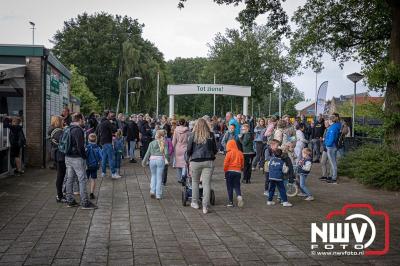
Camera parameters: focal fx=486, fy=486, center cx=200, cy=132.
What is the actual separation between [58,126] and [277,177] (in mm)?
5179

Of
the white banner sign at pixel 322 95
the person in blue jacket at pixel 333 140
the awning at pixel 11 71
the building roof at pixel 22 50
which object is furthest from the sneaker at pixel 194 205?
the white banner sign at pixel 322 95

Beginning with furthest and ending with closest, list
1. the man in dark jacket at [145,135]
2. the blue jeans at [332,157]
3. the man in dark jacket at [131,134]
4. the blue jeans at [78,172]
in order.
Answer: the man in dark jacket at [145,135] < the man in dark jacket at [131,134] < the blue jeans at [332,157] < the blue jeans at [78,172]

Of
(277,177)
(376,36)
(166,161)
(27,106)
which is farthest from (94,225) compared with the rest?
(376,36)

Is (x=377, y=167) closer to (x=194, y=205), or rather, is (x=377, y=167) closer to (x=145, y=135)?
(x=194, y=205)

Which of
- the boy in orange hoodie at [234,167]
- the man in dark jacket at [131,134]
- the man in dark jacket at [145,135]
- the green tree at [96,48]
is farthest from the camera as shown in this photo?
the green tree at [96,48]

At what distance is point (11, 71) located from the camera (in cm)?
1541

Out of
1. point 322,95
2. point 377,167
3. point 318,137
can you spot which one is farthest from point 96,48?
point 377,167

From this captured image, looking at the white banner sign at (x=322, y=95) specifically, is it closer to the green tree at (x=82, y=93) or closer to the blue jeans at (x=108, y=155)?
the blue jeans at (x=108, y=155)

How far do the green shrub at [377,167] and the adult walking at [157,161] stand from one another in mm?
6003

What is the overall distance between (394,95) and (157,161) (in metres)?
7.73

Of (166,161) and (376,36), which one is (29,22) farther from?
(166,161)

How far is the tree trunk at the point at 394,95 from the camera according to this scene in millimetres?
13891

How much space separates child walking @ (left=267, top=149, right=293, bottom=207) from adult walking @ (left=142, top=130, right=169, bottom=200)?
2350 mm

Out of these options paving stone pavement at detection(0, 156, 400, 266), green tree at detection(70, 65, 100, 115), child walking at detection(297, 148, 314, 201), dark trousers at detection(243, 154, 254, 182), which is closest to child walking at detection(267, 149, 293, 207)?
paving stone pavement at detection(0, 156, 400, 266)
